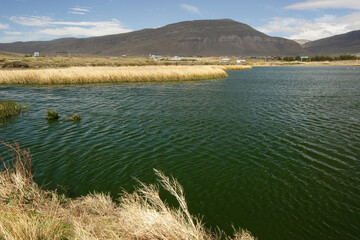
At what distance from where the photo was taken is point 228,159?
30.4 ft

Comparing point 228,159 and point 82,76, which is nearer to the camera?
point 228,159

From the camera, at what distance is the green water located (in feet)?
20.0

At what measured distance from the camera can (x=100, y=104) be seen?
779 inches

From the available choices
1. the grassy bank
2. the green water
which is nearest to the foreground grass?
the green water

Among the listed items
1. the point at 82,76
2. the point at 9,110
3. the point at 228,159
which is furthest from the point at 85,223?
the point at 82,76

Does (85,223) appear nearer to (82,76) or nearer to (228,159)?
(228,159)

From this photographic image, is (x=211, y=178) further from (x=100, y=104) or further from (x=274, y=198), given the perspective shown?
(x=100, y=104)

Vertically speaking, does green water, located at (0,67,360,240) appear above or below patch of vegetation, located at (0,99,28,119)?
below

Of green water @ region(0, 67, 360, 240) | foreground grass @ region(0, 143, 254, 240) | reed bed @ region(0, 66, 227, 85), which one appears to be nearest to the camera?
foreground grass @ region(0, 143, 254, 240)

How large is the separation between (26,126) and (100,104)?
6836 millimetres

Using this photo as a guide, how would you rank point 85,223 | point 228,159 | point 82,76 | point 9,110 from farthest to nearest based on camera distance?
point 82,76 → point 9,110 → point 228,159 → point 85,223

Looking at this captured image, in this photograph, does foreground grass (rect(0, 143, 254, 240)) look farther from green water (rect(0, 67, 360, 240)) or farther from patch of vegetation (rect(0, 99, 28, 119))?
patch of vegetation (rect(0, 99, 28, 119))

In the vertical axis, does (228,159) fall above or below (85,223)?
below

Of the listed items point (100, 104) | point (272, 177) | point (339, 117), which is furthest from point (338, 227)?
point (100, 104)
